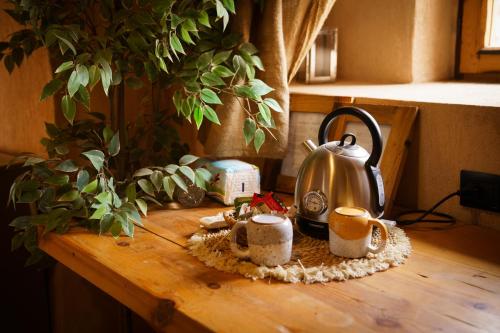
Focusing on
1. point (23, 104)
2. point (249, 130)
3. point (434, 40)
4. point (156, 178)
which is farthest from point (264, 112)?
point (23, 104)

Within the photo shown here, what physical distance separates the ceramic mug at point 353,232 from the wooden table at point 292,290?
2.4 inches

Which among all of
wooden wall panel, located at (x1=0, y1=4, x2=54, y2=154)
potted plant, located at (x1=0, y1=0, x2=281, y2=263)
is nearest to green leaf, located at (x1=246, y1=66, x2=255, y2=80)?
potted plant, located at (x1=0, y1=0, x2=281, y2=263)

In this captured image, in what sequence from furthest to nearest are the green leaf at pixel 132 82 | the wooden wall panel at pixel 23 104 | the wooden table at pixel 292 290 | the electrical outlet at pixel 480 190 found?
the wooden wall panel at pixel 23 104 → the green leaf at pixel 132 82 → the electrical outlet at pixel 480 190 → the wooden table at pixel 292 290

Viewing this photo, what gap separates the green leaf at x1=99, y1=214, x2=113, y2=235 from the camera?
1.04 metres

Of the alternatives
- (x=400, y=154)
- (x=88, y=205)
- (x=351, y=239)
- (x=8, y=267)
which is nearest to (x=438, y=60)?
(x=400, y=154)

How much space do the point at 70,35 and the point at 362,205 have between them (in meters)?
0.66

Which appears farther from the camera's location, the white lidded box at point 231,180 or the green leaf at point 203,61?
the white lidded box at point 231,180

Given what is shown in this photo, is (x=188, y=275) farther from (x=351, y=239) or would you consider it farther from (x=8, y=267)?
(x=8, y=267)

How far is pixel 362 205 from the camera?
1020 mm

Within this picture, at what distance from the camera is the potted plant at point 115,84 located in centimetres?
102

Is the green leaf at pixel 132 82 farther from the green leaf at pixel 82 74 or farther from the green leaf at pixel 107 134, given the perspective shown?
the green leaf at pixel 82 74

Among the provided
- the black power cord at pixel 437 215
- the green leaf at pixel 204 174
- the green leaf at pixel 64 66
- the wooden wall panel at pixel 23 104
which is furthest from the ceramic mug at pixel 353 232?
the wooden wall panel at pixel 23 104

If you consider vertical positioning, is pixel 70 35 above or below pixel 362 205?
above

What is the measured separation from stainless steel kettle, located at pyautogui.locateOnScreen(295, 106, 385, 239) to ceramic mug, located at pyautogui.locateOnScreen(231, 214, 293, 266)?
13cm
